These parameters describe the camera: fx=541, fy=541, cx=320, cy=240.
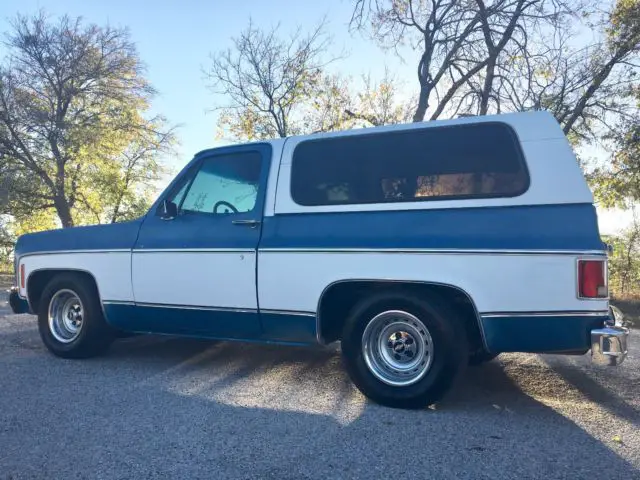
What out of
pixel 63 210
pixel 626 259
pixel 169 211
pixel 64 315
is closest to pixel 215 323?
pixel 169 211

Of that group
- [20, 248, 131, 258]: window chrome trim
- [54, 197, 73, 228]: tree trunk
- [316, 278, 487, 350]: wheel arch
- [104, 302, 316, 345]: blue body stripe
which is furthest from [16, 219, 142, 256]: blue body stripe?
[54, 197, 73, 228]: tree trunk

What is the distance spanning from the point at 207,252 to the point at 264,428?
1725 millimetres

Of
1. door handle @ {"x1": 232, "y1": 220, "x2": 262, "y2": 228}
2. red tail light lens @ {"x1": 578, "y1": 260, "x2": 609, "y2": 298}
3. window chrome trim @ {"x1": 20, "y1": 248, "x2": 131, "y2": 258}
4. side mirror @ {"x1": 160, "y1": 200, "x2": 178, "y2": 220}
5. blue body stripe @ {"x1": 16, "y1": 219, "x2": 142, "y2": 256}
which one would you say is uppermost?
side mirror @ {"x1": 160, "y1": 200, "x2": 178, "y2": 220}

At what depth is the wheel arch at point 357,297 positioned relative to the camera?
397 centimetres

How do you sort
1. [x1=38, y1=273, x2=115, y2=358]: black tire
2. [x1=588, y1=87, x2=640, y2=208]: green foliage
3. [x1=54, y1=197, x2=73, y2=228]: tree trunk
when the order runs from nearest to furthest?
[x1=38, y1=273, x2=115, y2=358]: black tire < [x1=588, y1=87, x2=640, y2=208]: green foliage < [x1=54, y1=197, x2=73, y2=228]: tree trunk

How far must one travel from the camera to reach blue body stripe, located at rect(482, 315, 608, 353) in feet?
11.8

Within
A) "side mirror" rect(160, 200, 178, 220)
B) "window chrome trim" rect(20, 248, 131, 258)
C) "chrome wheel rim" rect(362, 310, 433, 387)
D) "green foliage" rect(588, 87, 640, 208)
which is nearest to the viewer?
"chrome wheel rim" rect(362, 310, 433, 387)

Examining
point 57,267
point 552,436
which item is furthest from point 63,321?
point 552,436

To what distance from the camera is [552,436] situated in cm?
354

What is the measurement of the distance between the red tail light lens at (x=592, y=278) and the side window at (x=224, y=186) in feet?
8.60

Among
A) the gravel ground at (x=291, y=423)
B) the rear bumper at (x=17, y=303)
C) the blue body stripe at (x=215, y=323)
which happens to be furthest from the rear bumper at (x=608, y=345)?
the rear bumper at (x=17, y=303)

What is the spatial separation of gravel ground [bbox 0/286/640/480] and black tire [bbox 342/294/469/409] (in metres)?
0.13

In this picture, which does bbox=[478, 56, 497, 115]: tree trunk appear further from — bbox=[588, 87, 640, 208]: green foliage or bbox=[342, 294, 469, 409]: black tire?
bbox=[342, 294, 469, 409]: black tire

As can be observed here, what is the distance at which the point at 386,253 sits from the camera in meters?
4.05
